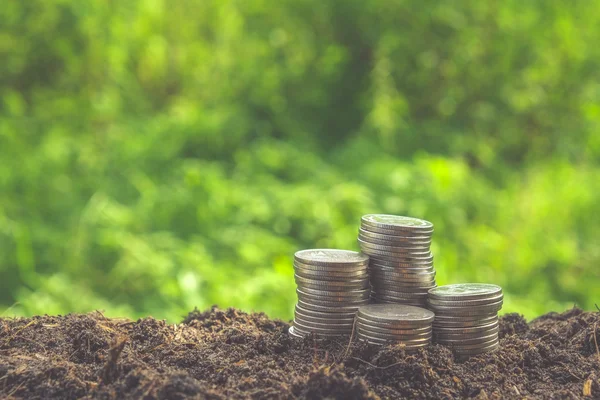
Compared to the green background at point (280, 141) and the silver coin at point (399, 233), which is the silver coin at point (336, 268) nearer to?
the silver coin at point (399, 233)

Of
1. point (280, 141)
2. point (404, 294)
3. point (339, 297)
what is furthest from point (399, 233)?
point (280, 141)

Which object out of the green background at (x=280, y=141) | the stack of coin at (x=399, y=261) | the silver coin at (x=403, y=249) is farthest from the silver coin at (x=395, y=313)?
the green background at (x=280, y=141)

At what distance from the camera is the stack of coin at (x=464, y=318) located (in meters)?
3.01

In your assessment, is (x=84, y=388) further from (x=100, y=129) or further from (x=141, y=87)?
(x=141, y=87)

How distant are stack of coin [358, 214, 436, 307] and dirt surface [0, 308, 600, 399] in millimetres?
283

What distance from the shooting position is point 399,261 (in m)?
3.12

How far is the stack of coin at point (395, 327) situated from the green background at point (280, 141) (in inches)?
138

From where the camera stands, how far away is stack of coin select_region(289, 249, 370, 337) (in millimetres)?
3047

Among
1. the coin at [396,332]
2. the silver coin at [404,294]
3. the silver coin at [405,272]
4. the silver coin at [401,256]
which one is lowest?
the coin at [396,332]

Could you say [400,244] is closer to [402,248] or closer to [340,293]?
[402,248]

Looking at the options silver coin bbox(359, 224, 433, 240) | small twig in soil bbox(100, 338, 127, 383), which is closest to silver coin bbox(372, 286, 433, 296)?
silver coin bbox(359, 224, 433, 240)

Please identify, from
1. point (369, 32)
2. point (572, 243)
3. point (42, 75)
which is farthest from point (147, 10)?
point (572, 243)

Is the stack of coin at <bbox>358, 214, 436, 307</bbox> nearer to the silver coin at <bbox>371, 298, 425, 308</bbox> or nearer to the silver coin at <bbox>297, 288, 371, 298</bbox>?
the silver coin at <bbox>371, 298, 425, 308</bbox>

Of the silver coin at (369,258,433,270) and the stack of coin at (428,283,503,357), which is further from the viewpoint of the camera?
the silver coin at (369,258,433,270)
